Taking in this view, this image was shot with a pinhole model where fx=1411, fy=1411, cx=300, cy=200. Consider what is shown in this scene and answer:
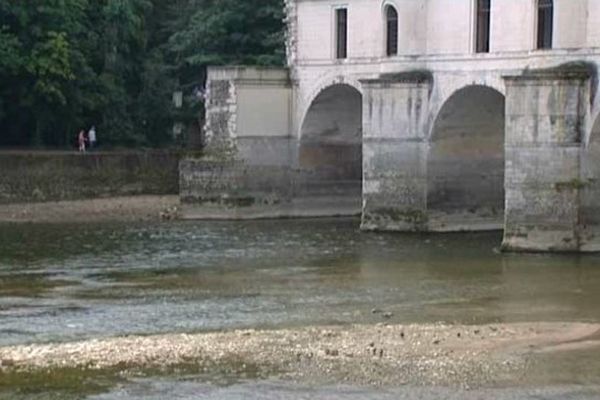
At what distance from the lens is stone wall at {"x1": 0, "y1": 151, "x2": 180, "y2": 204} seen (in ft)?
160

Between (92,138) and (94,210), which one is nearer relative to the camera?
(94,210)

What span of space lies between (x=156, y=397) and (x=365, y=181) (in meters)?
23.1

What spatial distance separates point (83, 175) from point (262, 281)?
20364 mm

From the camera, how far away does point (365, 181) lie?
136 feet

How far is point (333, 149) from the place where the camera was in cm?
4806

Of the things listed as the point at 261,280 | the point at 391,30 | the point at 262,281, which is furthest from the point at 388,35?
the point at 262,281

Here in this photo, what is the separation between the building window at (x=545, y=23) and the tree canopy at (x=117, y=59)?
722 inches

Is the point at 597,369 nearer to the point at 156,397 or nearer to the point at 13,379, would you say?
the point at 156,397

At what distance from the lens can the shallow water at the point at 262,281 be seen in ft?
83.5

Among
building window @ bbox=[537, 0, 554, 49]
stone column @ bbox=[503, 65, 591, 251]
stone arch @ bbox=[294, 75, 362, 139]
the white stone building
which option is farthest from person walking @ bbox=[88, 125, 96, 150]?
stone column @ bbox=[503, 65, 591, 251]

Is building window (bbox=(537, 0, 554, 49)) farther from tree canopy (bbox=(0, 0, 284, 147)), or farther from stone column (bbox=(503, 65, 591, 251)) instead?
tree canopy (bbox=(0, 0, 284, 147))

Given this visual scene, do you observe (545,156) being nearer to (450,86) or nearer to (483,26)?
(450,86)

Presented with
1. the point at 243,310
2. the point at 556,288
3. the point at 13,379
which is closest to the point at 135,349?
the point at 13,379

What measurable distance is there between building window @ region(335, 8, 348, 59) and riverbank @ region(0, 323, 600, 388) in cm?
2248
